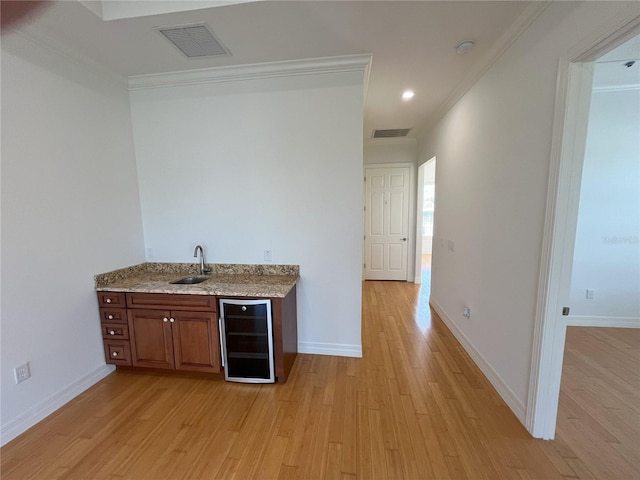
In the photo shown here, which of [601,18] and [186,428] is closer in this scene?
[601,18]

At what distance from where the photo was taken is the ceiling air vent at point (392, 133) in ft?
14.5

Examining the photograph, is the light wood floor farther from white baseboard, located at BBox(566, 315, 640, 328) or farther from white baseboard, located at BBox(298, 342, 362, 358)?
white baseboard, located at BBox(566, 315, 640, 328)

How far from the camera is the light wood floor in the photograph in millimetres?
1542

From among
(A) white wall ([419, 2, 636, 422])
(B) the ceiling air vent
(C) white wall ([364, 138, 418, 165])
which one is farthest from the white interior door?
(A) white wall ([419, 2, 636, 422])

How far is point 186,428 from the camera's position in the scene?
1.85m

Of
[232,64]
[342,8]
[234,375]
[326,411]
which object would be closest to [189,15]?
[232,64]

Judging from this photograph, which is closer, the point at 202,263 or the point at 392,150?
the point at 202,263

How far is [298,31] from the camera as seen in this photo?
6.43 ft

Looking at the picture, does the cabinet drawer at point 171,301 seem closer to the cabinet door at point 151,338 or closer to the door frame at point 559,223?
the cabinet door at point 151,338

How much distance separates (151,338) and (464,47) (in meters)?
3.65

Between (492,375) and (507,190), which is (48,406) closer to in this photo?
(492,375)

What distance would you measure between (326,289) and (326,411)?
3.47 feet

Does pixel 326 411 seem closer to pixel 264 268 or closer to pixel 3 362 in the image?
pixel 264 268

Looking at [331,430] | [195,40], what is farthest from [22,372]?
[195,40]
